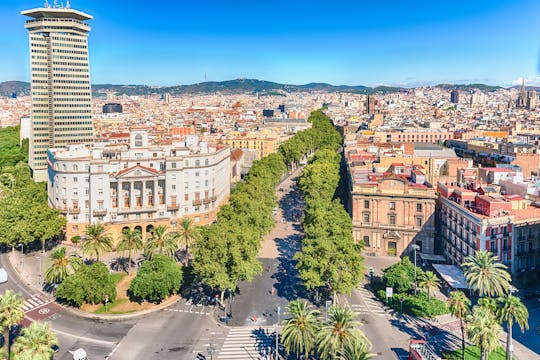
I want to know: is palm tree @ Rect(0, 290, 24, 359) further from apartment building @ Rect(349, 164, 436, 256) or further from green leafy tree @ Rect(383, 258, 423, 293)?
apartment building @ Rect(349, 164, 436, 256)

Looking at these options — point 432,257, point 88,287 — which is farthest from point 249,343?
point 432,257

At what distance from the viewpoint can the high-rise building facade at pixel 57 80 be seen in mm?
127188

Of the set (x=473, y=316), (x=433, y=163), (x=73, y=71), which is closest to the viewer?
(x=473, y=316)

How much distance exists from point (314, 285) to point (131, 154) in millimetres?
51009

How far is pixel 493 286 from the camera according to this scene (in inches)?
1994

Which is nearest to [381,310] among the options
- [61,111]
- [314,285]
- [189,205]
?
[314,285]

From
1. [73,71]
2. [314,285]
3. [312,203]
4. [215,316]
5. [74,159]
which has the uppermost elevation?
[73,71]

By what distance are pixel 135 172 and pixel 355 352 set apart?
59.9 meters

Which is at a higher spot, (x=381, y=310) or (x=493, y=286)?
(x=493, y=286)

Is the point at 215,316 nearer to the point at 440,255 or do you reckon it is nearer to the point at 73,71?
the point at 440,255

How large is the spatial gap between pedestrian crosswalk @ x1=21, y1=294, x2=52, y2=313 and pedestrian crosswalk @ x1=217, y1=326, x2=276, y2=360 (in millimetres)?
27683

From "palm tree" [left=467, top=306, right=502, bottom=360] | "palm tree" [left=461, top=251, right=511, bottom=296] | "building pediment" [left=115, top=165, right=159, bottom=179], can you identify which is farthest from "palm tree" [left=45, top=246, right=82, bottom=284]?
"palm tree" [left=461, top=251, right=511, bottom=296]

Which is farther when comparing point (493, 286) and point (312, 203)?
point (312, 203)

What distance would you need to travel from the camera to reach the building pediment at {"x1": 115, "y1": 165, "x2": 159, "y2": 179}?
85.1 meters
